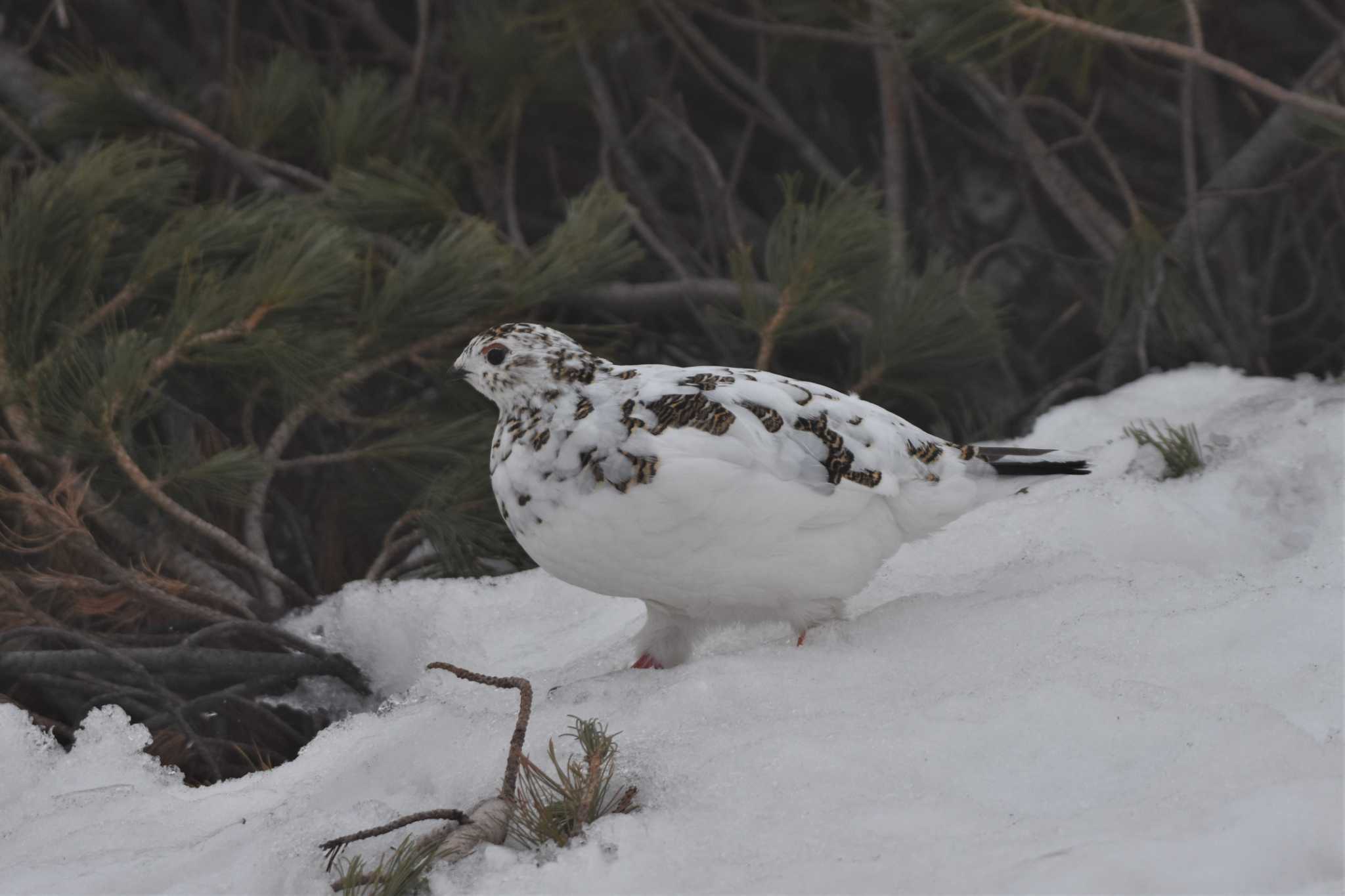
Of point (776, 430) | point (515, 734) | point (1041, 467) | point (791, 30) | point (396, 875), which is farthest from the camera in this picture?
point (791, 30)

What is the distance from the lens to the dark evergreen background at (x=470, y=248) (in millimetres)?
2096

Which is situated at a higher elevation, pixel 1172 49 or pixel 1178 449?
pixel 1172 49

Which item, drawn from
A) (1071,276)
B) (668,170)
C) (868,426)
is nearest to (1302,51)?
(1071,276)

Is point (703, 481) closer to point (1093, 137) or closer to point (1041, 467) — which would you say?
point (1041, 467)

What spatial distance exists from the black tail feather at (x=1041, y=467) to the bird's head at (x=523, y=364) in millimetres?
598

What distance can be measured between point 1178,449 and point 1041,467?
0.47 m

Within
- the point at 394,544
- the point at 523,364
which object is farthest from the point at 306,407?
the point at 523,364

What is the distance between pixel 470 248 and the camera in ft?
8.00

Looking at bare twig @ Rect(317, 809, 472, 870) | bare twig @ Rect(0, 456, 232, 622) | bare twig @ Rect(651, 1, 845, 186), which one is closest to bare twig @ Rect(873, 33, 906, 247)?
bare twig @ Rect(651, 1, 845, 186)

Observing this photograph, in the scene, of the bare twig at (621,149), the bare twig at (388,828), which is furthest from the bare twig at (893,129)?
the bare twig at (388,828)

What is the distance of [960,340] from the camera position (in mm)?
2607

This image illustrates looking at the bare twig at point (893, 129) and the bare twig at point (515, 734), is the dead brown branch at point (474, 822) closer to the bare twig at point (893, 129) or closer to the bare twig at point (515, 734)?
the bare twig at point (515, 734)

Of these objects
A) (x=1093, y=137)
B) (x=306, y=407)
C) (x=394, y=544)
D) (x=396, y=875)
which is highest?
Answer: (x=1093, y=137)

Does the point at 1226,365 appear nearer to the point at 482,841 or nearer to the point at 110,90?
the point at 482,841
